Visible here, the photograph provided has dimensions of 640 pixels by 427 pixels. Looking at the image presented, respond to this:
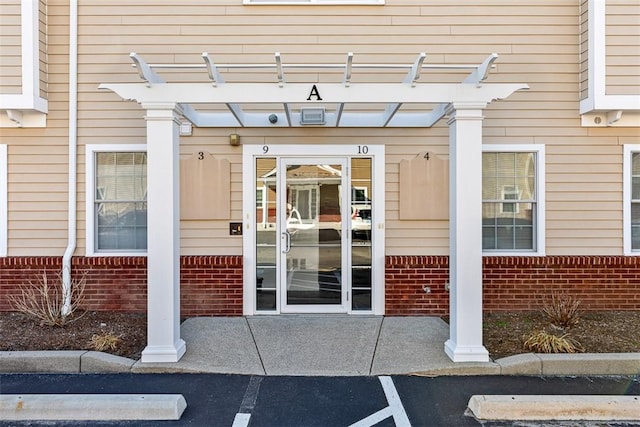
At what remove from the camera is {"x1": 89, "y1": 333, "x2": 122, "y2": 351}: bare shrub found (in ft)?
15.5

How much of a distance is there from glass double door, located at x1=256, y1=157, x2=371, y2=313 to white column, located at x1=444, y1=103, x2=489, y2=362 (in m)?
1.97

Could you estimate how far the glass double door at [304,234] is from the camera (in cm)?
624

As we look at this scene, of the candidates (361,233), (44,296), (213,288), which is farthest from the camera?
(361,233)

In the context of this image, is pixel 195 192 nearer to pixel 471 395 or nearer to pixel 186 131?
pixel 186 131

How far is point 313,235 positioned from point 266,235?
0.69 metres

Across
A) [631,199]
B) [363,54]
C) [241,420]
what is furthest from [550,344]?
[363,54]

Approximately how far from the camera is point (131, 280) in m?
6.22

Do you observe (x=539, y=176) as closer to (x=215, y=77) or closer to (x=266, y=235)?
(x=266, y=235)

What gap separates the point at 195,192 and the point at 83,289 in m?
2.06

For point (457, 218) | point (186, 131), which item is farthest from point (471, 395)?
point (186, 131)

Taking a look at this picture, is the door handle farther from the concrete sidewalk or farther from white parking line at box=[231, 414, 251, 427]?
white parking line at box=[231, 414, 251, 427]

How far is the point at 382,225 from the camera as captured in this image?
622 cm

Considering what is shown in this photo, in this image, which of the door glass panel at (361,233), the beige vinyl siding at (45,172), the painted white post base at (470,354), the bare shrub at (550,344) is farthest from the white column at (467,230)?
the beige vinyl siding at (45,172)

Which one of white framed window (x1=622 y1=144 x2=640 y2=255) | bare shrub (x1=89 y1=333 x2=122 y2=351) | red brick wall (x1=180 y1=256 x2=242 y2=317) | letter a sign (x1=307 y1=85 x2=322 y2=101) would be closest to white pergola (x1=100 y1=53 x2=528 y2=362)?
letter a sign (x1=307 y1=85 x2=322 y2=101)
